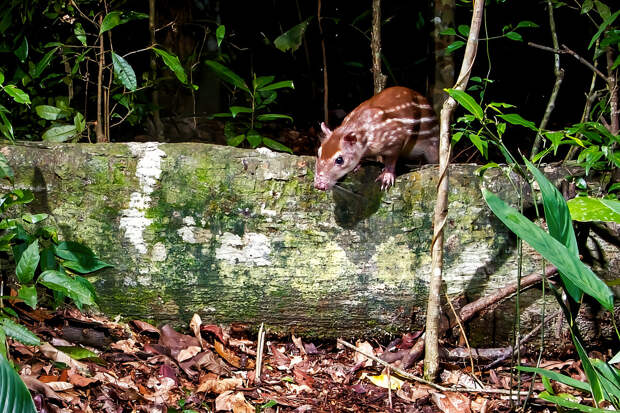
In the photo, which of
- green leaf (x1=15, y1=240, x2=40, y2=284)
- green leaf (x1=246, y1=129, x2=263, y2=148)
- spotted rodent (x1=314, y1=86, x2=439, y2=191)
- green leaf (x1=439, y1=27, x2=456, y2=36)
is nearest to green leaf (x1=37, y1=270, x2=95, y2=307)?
green leaf (x1=15, y1=240, x2=40, y2=284)

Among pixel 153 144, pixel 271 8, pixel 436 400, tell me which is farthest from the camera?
pixel 271 8

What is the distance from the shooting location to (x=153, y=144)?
3.38 meters

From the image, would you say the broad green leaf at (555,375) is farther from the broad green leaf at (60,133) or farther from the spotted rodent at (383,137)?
the broad green leaf at (60,133)

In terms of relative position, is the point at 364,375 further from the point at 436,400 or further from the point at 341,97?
the point at 341,97

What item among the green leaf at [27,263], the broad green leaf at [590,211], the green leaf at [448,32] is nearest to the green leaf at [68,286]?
the green leaf at [27,263]

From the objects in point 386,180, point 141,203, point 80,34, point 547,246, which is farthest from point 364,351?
point 80,34

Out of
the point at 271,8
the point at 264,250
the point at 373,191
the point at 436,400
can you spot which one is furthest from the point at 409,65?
the point at 436,400

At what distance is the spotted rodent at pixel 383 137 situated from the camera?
11.2 feet

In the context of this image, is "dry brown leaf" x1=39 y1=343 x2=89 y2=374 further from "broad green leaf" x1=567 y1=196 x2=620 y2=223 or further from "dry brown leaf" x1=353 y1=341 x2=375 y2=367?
"broad green leaf" x1=567 y1=196 x2=620 y2=223

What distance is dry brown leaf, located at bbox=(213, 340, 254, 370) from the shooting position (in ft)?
10.8

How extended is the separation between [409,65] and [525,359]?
3.26 m

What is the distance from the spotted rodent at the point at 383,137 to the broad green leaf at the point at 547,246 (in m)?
1.60

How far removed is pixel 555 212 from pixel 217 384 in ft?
6.00

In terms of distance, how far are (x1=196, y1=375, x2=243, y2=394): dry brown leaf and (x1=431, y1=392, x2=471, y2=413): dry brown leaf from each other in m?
0.99
